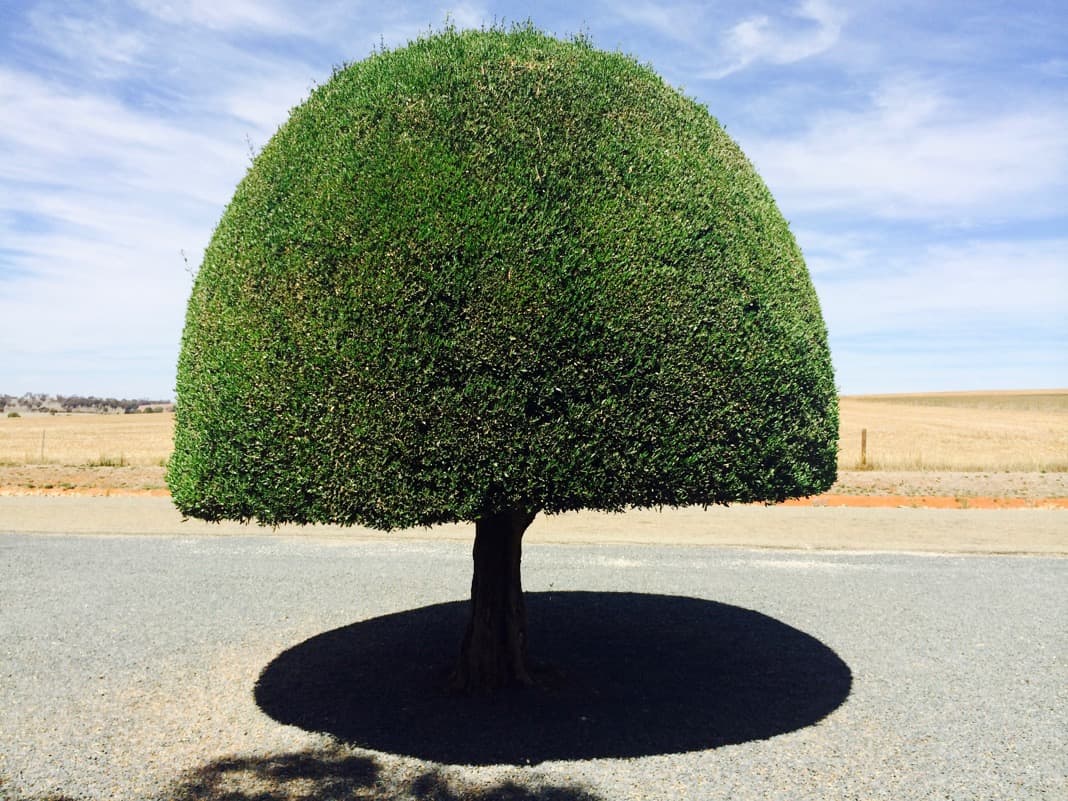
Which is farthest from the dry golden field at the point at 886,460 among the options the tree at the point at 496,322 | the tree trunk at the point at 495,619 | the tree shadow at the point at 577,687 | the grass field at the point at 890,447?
the tree at the point at 496,322

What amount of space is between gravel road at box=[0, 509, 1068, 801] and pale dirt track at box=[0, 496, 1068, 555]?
4.84ft

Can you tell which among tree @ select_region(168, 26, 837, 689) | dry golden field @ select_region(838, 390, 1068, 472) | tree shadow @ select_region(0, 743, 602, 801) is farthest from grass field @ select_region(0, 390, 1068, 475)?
tree @ select_region(168, 26, 837, 689)

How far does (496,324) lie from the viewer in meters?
5.01

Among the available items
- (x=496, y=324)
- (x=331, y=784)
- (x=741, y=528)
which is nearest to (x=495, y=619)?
(x=331, y=784)

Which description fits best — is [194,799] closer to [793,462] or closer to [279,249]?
[279,249]

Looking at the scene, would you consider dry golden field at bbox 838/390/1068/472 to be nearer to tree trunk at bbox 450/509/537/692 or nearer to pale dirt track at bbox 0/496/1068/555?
pale dirt track at bbox 0/496/1068/555

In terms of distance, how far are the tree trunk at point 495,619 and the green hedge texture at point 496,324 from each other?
188cm

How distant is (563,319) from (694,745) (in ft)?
11.4

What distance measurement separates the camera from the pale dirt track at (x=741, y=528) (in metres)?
14.5

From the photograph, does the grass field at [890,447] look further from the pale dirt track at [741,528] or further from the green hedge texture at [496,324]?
the green hedge texture at [496,324]

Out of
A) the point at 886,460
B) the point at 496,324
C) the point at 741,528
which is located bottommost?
the point at 741,528

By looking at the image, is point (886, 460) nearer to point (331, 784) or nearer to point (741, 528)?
point (741, 528)

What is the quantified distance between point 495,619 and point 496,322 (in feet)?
10.5

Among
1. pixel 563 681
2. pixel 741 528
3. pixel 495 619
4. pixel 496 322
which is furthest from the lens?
pixel 741 528
